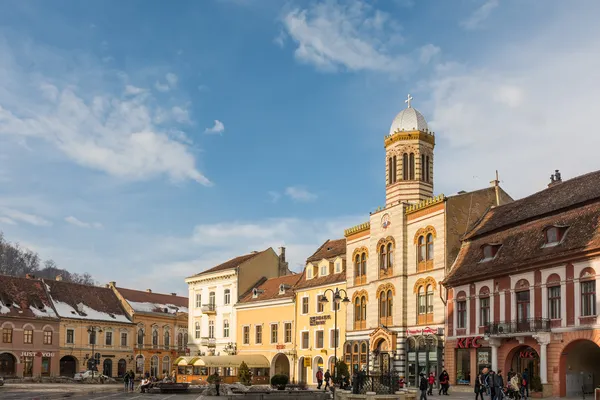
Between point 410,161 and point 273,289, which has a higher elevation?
point 410,161

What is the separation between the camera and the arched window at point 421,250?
4919cm

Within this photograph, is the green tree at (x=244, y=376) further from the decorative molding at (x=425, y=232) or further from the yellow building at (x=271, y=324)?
the decorative molding at (x=425, y=232)

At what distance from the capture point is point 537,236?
39000 mm

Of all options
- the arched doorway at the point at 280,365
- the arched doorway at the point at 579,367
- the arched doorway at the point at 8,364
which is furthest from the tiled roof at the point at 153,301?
the arched doorway at the point at 579,367

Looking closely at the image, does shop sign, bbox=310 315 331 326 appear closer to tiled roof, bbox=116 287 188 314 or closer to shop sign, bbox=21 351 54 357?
shop sign, bbox=21 351 54 357

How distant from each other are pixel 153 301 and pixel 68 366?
15.5m

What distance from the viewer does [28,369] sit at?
242 feet

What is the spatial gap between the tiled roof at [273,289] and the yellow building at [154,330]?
2057 cm

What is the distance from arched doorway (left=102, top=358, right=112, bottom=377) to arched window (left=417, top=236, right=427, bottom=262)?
45.0 meters

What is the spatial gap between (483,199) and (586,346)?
47.4ft

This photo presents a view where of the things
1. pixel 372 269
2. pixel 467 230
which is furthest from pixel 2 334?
pixel 467 230

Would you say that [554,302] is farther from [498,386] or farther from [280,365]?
[280,365]

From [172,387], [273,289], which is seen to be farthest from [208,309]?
[172,387]

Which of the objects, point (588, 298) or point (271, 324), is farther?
point (271, 324)
